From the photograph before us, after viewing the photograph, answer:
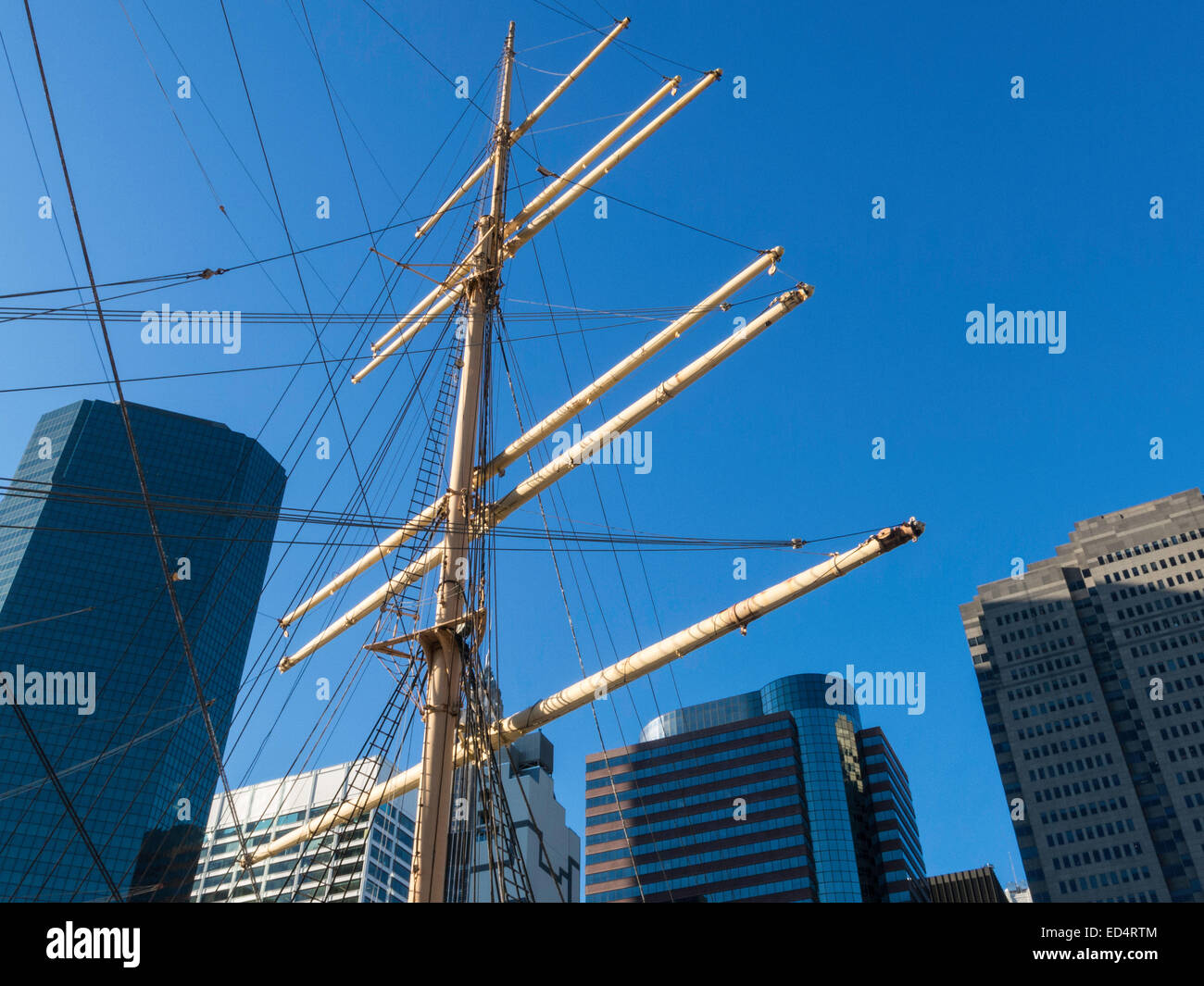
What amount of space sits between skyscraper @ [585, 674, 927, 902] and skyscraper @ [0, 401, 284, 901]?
48400 millimetres

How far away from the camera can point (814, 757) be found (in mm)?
126750

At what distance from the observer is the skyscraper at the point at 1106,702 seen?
101 meters

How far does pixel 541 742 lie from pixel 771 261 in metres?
102

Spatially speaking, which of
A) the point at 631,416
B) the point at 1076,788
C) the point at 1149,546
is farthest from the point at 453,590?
the point at 1149,546

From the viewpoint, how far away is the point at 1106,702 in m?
114

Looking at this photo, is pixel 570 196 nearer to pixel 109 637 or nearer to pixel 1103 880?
pixel 109 637

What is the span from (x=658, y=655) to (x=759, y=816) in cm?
10490

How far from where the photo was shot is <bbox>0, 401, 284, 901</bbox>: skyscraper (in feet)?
283

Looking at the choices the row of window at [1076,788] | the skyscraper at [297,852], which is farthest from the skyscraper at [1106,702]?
the skyscraper at [297,852]

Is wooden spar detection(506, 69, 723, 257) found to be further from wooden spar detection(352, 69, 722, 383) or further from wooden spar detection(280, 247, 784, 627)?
wooden spar detection(280, 247, 784, 627)

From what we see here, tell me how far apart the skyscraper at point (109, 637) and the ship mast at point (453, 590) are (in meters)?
57.5

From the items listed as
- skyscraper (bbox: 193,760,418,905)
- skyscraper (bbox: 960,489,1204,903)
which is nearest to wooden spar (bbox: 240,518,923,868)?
skyscraper (bbox: 193,760,418,905)

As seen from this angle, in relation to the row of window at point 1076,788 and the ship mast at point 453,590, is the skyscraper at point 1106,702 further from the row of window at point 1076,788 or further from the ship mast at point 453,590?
the ship mast at point 453,590

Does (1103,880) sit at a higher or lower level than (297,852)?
lower
